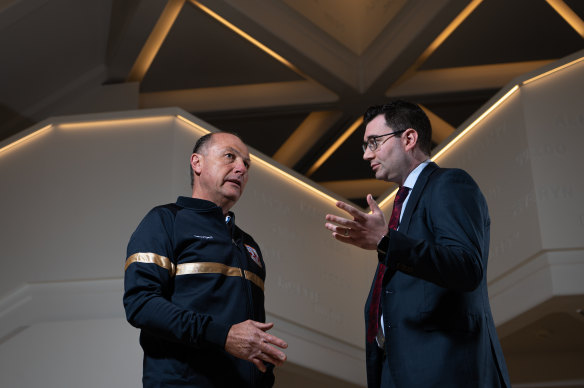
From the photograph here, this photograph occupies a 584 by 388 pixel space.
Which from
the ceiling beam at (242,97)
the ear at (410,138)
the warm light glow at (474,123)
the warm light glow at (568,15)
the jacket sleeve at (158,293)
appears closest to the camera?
the jacket sleeve at (158,293)

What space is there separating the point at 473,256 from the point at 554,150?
11.3 feet

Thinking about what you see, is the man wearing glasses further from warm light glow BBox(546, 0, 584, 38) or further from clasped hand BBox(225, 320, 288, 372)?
warm light glow BBox(546, 0, 584, 38)

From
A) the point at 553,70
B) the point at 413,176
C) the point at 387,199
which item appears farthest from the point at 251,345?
the point at 387,199

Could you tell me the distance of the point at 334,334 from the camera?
19.8ft

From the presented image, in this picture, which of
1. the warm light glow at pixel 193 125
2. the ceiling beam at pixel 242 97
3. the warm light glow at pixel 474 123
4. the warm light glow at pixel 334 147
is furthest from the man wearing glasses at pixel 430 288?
the warm light glow at pixel 334 147

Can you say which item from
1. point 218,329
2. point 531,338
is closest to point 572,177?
point 531,338

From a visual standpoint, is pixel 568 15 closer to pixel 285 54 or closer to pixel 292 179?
pixel 285 54

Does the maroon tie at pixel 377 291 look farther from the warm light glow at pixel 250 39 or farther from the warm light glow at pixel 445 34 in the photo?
the warm light glow at pixel 445 34

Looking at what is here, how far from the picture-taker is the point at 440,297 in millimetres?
2223

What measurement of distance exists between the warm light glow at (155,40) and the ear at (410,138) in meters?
4.24

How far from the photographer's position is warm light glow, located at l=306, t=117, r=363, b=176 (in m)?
8.51

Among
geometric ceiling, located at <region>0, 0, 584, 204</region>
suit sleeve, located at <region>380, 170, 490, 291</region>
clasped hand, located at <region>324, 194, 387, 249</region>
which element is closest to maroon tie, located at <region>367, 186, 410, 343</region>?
suit sleeve, located at <region>380, 170, 490, 291</region>

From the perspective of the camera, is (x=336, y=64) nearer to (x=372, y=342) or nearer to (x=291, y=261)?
(x=291, y=261)

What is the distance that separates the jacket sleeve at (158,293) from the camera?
2.17m
